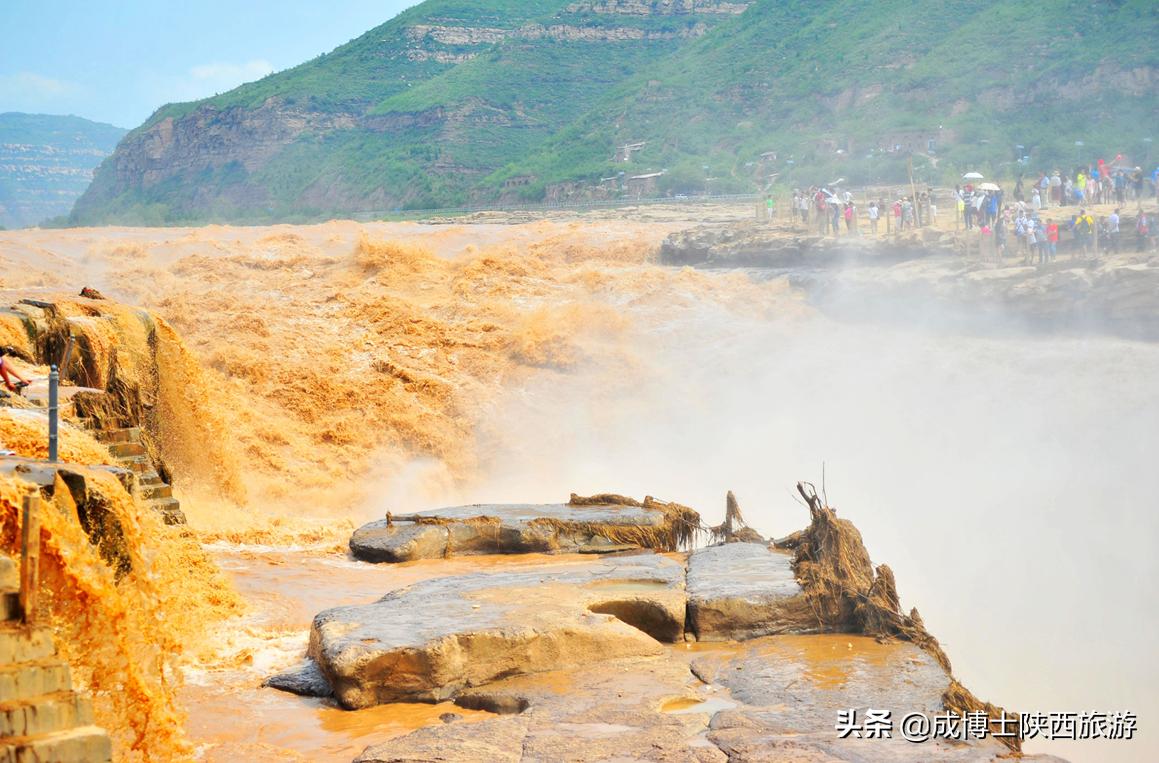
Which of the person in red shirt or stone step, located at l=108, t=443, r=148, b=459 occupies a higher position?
the person in red shirt

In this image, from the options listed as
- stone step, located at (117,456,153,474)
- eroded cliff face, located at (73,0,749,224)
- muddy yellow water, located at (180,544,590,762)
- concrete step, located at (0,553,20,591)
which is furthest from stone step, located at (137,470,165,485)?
eroded cliff face, located at (73,0,749,224)

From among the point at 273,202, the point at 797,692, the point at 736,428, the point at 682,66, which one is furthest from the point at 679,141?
the point at 797,692

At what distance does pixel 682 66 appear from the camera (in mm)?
68688

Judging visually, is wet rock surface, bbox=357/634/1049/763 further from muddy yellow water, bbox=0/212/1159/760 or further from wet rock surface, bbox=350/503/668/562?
wet rock surface, bbox=350/503/668/562

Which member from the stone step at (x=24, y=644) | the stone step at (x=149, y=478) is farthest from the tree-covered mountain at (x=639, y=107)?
the stone step at (x=24, y=644)

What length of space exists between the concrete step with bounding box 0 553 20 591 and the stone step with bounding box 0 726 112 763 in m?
0.72

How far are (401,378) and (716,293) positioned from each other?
8.10 meters

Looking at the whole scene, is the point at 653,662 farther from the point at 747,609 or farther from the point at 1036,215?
the point at 1036,215

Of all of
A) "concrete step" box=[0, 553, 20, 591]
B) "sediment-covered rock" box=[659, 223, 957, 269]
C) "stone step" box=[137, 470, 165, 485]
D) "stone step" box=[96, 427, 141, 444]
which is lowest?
"stone step" box=[137, 470, 165, 485]

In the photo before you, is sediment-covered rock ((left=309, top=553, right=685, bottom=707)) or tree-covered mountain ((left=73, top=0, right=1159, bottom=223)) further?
tree-covered mountain ((left=73, top=0, right=1159, bottom=223))

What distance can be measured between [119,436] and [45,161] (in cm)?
15642

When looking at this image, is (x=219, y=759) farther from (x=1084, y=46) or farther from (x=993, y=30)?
(x=993, y=30)

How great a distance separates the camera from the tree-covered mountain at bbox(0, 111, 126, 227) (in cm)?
13800

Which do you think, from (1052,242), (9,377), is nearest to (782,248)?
(1052,242)
